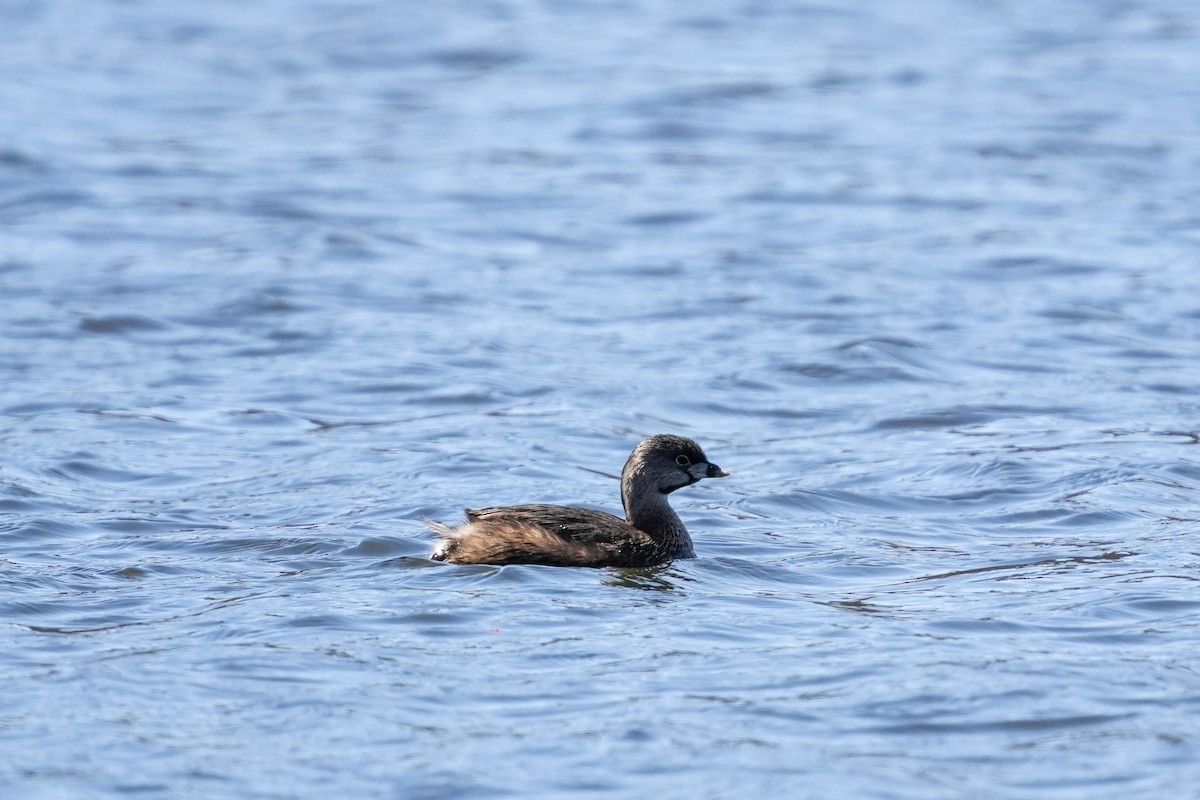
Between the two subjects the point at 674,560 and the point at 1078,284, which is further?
the point at 1078,284

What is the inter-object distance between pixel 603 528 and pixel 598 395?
12.9 feet

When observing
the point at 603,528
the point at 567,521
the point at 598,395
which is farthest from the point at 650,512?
the point at 598,395

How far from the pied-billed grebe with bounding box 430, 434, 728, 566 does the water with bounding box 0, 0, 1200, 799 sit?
0.14 metres

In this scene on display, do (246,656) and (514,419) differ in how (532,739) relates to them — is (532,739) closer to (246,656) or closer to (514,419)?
(246,656)

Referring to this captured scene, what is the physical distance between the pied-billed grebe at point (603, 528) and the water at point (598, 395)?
145 millimetres

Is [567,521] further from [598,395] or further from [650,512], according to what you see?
[598,395]

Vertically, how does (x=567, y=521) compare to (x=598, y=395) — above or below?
above

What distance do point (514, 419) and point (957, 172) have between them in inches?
384

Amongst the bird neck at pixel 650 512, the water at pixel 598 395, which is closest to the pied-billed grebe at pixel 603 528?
the bird neck at pixel 650 512

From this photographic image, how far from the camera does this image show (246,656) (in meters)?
7.83

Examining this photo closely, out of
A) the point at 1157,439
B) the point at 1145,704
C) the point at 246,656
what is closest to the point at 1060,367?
the point at 1157,439

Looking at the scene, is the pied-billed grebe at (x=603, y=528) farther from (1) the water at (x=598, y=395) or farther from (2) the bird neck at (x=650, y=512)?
(1) the water at (x=598, y=395)

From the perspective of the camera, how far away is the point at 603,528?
960 cm

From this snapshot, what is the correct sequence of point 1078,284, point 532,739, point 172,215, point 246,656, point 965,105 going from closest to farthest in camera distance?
1. point 532,739
2. point 246,656
3. point 1078,284
4. point 172,215
5. point 965,105
